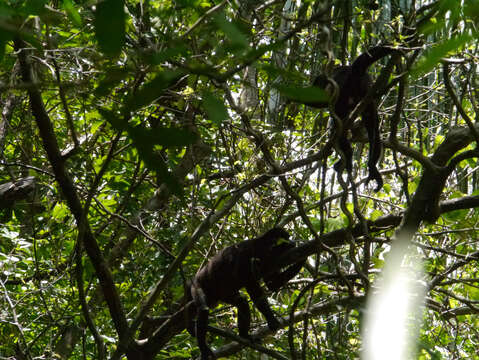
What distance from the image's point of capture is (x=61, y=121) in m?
5.32

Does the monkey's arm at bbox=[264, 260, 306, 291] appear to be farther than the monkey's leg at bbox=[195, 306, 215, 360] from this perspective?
Yes

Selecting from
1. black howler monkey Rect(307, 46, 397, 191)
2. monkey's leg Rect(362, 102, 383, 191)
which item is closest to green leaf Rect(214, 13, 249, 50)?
black howler monkey Rect(307, 46, 397, 191)

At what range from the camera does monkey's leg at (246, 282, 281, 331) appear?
4246 millimetres

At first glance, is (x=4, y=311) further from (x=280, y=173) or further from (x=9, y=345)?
(x=280, y=173)

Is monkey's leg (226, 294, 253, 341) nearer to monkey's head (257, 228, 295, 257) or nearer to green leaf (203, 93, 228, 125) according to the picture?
monkey's head (257, 228, 295, 257)

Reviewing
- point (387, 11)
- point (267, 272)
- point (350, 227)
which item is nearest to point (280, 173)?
point (350, 227)

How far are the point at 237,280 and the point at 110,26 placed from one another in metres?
4.16

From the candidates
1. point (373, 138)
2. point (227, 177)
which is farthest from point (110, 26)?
point (227, 177)

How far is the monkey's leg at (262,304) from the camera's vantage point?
4.25m

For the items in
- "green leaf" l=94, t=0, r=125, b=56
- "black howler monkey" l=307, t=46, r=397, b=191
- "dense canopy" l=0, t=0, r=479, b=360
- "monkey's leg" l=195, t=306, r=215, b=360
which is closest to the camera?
"green leaf" l=94, t=0, r=125, b=56

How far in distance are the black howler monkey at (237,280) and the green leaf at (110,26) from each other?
3836 mm

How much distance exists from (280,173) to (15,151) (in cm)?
362

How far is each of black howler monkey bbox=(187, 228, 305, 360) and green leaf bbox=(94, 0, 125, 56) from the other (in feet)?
12.6

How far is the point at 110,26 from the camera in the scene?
2.01ft
